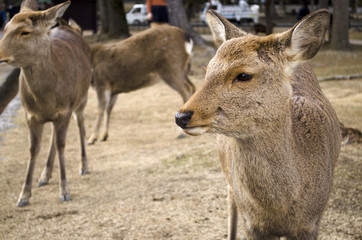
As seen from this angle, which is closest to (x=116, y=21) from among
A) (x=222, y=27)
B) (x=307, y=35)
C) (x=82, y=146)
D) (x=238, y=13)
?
(x=82, y=146)

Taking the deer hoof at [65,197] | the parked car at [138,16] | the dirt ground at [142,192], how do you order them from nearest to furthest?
the dirt ground at [142,192] < the deer hoof at [65,197] < the parked car at [138,16]

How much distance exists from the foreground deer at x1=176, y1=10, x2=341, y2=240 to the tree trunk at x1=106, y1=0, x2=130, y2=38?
19097 mm

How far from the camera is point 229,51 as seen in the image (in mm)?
2678

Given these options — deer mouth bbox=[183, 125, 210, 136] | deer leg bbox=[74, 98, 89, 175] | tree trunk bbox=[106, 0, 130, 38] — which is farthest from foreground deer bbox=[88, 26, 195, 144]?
tree trunk bbox=[106, 0, 130, 38]

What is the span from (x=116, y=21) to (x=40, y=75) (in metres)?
16.7

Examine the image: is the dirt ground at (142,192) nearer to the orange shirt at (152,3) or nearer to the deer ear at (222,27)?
the deer ear at (222,27)

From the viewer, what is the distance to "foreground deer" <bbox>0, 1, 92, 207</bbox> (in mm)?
4996

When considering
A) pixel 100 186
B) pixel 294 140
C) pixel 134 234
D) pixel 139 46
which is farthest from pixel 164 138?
pixel 294 140

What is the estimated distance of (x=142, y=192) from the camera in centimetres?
527

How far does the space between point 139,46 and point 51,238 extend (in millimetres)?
4767

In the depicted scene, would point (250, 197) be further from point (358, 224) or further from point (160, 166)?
point (160, 166)

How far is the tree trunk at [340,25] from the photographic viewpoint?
52.3ft

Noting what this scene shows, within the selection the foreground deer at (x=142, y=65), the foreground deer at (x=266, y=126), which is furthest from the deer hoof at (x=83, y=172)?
the foreground deer at (x=266, y=126)

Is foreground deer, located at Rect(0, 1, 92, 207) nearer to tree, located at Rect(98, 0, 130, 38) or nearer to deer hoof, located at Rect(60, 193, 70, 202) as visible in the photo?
deer hoof, located at Rect(60, 193, 70, 202)
